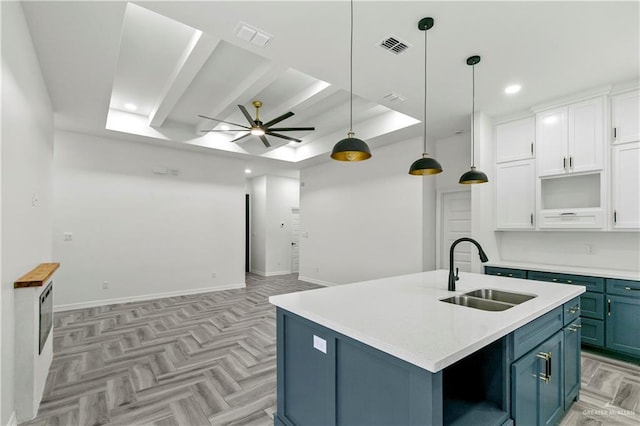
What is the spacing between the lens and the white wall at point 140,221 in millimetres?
5234

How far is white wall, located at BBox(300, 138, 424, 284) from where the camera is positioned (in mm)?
5570

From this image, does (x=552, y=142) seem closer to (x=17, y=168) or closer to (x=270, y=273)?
(x=17, y=168)

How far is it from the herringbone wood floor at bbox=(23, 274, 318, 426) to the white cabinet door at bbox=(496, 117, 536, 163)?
3962 millimetres

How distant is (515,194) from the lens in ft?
13.5

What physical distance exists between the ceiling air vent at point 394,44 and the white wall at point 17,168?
2.61 m

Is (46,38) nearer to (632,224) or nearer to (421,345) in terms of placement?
(421,345)

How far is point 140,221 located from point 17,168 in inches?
159

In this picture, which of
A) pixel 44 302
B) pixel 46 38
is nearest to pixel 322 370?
pixel 44 302

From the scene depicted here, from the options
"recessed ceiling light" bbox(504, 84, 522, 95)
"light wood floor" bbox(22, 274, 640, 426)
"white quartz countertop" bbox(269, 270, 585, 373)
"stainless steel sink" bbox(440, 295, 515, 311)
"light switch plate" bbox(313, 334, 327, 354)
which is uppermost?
"recessed ceiling light" bbox(504, 84, 522, 95)

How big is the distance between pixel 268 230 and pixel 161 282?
318cm

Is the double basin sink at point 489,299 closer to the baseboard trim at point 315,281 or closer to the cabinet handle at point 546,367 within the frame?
the cabinet handle at point 546,367

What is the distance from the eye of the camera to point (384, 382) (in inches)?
53.1

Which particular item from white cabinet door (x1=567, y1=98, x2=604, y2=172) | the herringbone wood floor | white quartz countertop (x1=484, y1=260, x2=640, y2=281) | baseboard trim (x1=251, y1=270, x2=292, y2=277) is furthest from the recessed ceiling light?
baseboard trim (x1=251, y1=270, x2=292, y2=277)

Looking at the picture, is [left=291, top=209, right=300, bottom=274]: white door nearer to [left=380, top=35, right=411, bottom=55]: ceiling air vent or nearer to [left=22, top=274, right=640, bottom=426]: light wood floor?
[left=22, top=274, right=640, bottom=426]: light wood floor
